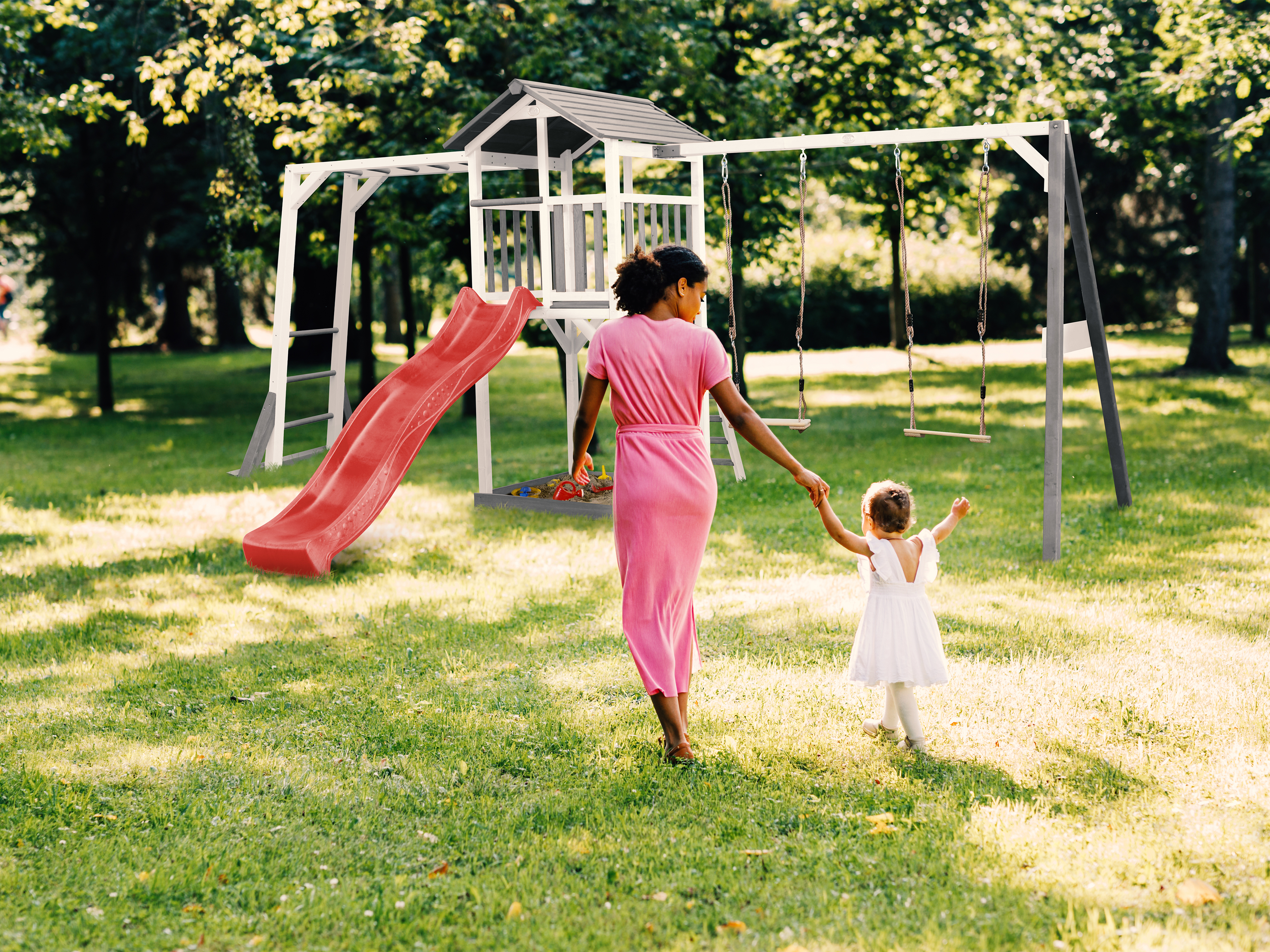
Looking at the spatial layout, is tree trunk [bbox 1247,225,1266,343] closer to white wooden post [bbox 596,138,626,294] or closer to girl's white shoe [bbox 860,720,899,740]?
white wooden post [bbox 596,138,626,294]

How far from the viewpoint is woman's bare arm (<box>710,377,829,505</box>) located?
4551mm

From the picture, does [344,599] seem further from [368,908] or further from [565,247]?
[368,908]

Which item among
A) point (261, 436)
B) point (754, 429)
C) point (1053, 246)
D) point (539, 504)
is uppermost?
point (1053, 246)

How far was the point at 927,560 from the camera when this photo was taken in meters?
4.70

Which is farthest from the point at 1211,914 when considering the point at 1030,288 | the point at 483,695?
the point at 1030,288

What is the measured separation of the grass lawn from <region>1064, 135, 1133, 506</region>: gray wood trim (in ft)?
2.07

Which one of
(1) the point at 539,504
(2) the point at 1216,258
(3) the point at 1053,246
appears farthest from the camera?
(2) the point at 1216,258

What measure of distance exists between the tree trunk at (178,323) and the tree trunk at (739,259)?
2165cm

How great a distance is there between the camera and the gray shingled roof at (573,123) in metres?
9.09

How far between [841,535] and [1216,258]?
17.4m

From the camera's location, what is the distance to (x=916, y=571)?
470 centimetres

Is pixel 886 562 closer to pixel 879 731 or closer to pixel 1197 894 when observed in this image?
pixel 879 731

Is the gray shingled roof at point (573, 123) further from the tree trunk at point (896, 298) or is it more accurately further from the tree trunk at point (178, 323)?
the tree trunk at point (178, 323)

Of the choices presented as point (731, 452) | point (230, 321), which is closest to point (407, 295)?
point (731, 452)
